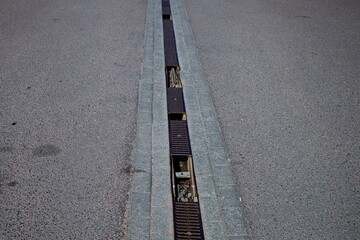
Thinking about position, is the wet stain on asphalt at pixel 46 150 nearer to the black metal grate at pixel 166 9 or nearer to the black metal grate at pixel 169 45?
the black metal grate at pixel 169 45

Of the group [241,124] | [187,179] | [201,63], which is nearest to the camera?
[187,179]

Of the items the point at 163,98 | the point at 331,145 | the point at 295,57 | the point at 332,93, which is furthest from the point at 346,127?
the point at 163,98

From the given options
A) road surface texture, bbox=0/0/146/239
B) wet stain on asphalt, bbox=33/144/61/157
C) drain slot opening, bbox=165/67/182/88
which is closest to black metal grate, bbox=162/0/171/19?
road surface texture, bbox=0/0/146/239

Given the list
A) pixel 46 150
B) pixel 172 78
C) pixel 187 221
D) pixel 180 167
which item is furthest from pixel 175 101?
pixel 187 221

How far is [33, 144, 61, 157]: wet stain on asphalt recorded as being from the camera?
10.4 feet

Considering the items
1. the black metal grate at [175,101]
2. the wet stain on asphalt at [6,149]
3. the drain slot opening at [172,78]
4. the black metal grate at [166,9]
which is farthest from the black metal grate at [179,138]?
the black metal grate at [166,9]

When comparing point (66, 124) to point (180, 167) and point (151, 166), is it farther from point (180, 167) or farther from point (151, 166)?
point (180, 167)

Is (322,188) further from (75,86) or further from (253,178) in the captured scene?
(75,86)

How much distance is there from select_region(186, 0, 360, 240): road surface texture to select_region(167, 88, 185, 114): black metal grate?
1.67 feet

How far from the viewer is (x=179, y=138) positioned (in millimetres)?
3547

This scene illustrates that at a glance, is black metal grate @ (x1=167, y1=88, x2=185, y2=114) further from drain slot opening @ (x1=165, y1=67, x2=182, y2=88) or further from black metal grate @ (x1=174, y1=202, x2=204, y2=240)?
black metal grate @ (x1=174, y1=202, x2=204, y2=240)

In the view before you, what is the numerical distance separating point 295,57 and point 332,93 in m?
1.26

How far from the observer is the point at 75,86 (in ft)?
14.2

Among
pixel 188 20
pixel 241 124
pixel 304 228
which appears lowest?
pixel 304 228
